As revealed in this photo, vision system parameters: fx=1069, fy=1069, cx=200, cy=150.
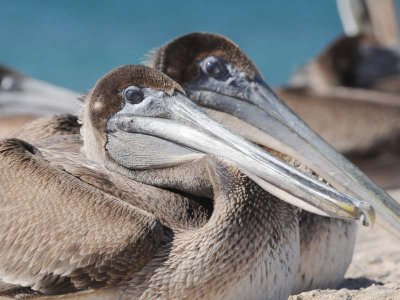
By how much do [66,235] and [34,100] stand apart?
557 cm

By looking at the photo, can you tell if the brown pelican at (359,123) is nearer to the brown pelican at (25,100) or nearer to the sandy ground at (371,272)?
the brown pelican at (25,100)

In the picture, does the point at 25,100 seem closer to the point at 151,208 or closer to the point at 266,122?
the point at 266,122

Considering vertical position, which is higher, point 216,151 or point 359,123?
point 359,123

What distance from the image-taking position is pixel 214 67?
5.15 meters

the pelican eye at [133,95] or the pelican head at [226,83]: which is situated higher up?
the pelican head at [226,83]

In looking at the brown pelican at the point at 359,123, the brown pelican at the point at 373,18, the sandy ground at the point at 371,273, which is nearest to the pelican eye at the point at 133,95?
the sandy ground at the point at 371,273

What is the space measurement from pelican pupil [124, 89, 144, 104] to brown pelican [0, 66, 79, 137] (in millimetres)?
4766

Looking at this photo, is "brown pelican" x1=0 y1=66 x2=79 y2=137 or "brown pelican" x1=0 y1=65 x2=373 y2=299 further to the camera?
"brown pelican" x1=0 y1=66 x2=79 y2=137

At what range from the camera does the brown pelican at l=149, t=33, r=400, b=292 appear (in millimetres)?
4465

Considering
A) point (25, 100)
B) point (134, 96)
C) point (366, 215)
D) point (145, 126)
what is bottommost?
point (366, 215)

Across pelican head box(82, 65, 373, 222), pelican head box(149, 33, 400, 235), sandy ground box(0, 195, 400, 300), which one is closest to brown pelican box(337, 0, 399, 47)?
sandy ground box(0, 195, 400, 300)

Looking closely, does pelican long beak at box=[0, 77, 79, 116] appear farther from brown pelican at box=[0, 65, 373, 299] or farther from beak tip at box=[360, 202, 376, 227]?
beak tip at box=[360, 202, 376, 227]

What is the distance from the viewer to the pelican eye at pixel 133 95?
4.28 meters

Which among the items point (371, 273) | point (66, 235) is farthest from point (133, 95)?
point (371, 273)
